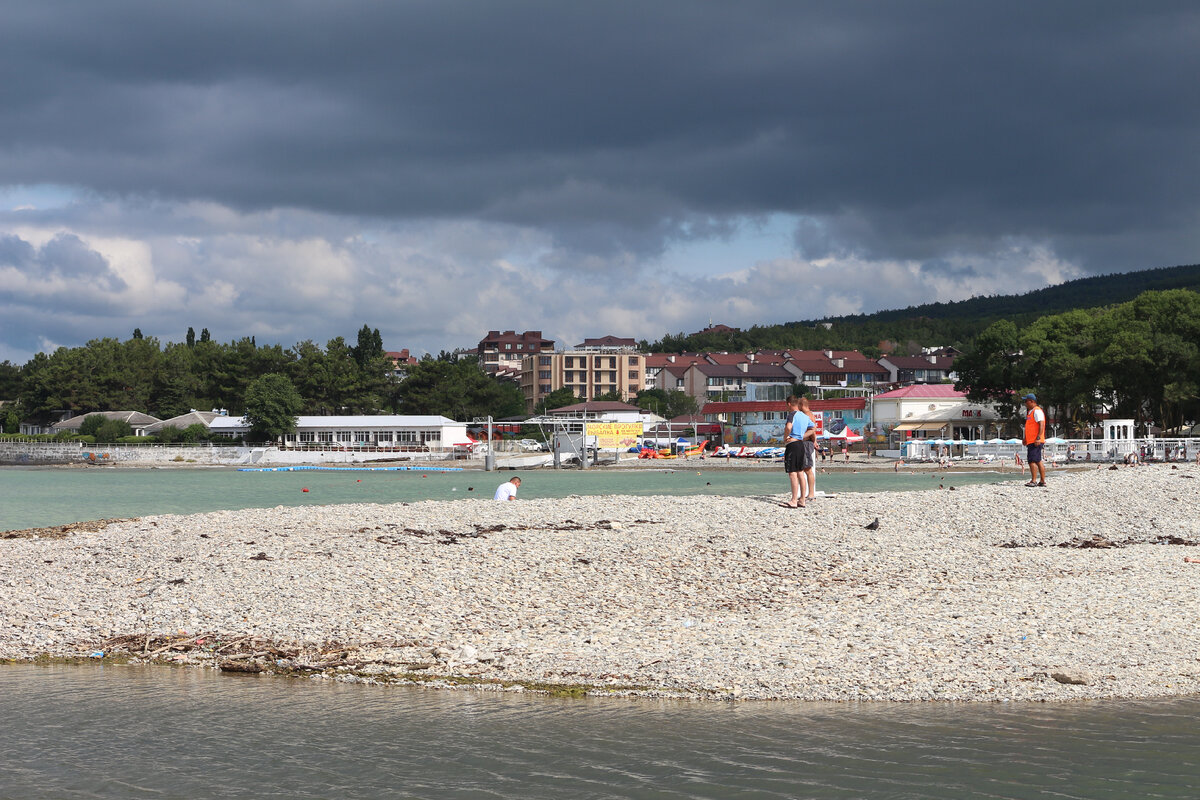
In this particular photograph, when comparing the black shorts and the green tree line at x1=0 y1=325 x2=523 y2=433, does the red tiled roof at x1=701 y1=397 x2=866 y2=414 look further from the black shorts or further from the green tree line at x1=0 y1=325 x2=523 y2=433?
the black shorts

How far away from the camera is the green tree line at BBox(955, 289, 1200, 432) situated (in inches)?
2763

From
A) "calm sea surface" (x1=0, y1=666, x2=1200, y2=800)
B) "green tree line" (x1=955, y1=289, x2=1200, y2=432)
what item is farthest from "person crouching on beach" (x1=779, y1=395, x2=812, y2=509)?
"green tree line" (x1=955, y1=289, x2=1200, y2=432)

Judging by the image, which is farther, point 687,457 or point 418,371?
point 418,371

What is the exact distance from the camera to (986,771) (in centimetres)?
759

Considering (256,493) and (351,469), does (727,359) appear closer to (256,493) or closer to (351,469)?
(351,469)

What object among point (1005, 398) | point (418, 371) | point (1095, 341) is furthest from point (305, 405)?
point (1095, 341)

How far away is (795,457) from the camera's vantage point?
19547mm

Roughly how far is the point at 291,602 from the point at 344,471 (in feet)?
244

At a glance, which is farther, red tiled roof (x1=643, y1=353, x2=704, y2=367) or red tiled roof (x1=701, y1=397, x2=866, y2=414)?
red tiled roof (x1=643, y1=353, x2=704, y2=367)

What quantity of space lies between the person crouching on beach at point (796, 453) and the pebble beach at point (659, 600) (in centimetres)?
43

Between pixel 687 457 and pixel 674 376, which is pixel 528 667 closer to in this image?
pixel 687 457

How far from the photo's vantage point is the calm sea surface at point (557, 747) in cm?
738

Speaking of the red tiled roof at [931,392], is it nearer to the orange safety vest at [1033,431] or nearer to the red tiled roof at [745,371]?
the red tiled roof at [745,371]

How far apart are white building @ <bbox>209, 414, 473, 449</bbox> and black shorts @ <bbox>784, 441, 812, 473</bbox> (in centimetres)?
8567
